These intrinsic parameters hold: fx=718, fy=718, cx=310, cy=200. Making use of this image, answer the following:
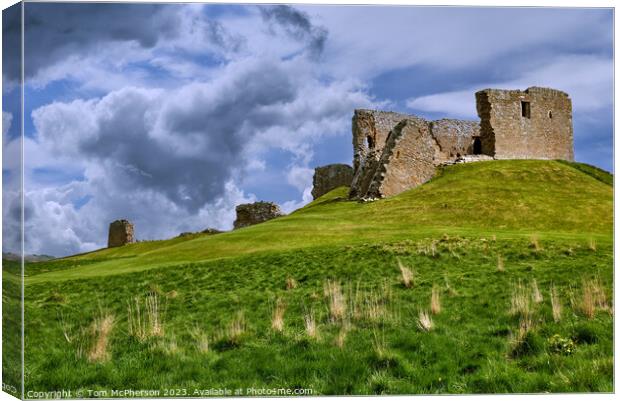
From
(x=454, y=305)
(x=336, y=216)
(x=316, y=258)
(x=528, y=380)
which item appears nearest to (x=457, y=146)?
(x=336, y=216)

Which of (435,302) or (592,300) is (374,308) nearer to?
(435,302)

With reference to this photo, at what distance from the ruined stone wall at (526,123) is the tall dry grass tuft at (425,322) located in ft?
127

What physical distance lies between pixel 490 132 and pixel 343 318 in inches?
1551

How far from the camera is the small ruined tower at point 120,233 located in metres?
54.0

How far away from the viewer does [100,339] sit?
11.6 meters

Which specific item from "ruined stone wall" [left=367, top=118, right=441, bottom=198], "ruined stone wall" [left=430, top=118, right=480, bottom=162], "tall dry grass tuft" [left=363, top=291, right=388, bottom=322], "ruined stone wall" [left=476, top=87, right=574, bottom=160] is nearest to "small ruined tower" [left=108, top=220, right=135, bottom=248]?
"ruined stone wall" [left=367, top=118, right=441, bottom=198]

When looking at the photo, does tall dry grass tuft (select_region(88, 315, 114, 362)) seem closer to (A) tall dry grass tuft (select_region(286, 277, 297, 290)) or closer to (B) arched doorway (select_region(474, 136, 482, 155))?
(A) tall dry grass tuft (select_region(286, 277, 297, 290))

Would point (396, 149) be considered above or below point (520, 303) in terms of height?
above

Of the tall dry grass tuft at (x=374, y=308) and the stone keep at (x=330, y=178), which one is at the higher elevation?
the stone keep at (x=330, y=178)

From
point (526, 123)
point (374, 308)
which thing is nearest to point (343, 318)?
point (374, 308)

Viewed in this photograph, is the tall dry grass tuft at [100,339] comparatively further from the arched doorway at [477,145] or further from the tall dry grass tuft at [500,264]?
the arched doorway at [477,145]

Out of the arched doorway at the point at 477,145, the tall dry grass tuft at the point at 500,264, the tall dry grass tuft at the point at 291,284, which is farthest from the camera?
the arched doorway at the point at 477,145

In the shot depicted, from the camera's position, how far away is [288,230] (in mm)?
28141

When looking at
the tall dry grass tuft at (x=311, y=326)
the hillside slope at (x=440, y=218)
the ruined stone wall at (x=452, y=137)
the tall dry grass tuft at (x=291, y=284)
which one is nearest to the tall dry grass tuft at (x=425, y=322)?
the tall dry grass tuft at (x=311, y=326)
